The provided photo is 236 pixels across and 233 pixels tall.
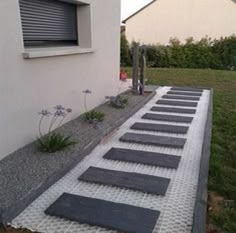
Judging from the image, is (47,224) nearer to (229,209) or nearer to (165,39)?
(229,209)

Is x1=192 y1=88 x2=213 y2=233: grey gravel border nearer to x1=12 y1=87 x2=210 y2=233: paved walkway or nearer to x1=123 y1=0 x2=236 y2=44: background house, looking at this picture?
x1=12 y1=87 x2=210 y2=233: paved walkway

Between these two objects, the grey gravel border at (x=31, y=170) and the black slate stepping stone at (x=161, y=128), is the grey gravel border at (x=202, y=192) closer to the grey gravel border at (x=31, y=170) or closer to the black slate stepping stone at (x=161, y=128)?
the black slate stepping stone at (x=161, y=128)

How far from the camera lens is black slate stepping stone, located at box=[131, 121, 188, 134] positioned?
182 inches

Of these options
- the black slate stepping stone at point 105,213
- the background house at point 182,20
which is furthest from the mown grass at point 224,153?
the background house at point 182,20

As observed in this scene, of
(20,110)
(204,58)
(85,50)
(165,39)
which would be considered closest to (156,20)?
(165,39)

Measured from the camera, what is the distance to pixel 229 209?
263 centimetres

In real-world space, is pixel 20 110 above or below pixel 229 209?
above

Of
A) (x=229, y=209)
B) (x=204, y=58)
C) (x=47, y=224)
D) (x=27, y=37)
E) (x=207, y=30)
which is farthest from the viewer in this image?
(x=207, y=30)

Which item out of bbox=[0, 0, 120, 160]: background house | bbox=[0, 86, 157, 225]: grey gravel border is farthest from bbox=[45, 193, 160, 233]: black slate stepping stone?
bbox=[0, 0, 120, 160]: background house

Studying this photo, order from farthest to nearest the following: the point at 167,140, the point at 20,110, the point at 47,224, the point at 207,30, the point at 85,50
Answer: the point at 207,30 → the point at 85,50 → the point at 167,140 → the point at 20,110 → the point at 47,224

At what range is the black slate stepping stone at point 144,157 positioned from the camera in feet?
11.3

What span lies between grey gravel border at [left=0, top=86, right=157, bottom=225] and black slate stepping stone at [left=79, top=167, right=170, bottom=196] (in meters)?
0.29

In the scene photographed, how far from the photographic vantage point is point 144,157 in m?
3.60

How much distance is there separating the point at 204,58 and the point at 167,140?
44.0ft
